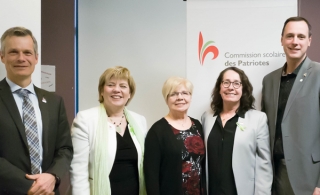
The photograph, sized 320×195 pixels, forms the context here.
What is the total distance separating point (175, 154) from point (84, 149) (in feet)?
2.04

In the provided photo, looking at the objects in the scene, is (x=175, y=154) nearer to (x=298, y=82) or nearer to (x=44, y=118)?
(x=44, y=118)

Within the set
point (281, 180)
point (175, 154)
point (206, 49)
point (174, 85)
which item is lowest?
point (281, 180)

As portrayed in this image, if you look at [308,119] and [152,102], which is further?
[152,102]

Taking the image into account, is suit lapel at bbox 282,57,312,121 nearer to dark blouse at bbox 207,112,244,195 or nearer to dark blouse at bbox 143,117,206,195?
dark blouse at bbox 207,112,244,195

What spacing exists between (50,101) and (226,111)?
1.33 meters

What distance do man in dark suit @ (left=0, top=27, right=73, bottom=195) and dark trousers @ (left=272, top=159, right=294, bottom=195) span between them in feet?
5.09

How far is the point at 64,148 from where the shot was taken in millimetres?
1835

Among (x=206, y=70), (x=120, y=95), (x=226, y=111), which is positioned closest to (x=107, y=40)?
(x=206, y=70)

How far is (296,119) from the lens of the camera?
83.9 inches

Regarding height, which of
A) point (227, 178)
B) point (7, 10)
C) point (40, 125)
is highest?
point (7, 10)

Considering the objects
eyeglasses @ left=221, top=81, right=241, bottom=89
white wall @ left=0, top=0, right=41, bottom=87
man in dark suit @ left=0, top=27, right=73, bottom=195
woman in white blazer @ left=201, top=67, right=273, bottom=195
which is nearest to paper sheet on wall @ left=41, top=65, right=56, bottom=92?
white wall @ left=0, top=0, right=41, bottom=87

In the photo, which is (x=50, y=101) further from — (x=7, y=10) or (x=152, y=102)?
(x=152, y=102)

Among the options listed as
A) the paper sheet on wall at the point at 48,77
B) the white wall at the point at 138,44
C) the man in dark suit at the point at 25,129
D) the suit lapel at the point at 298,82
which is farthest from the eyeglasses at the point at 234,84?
the paper sheet on wall at the point at 48,77

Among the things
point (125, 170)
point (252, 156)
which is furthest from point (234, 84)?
point (125, 170)
